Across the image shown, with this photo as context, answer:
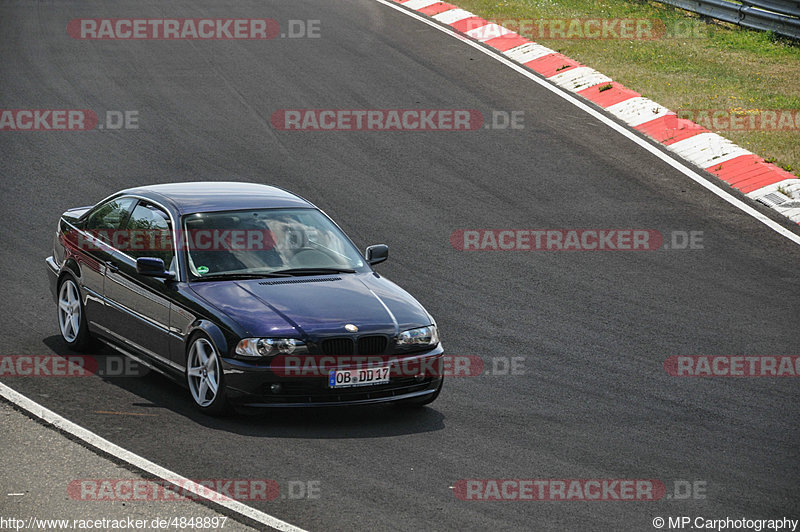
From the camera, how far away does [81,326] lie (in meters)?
9.69

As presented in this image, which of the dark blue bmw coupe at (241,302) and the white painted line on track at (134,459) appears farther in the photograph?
the dark blue bmw coupe at (241,302)

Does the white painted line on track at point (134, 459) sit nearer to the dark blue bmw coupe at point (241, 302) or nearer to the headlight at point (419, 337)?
the dark blue bmw coupe at point (241, 302)

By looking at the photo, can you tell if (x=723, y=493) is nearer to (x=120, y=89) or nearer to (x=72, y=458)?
(x=72, y=458)

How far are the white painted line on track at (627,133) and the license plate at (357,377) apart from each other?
668 centimetres

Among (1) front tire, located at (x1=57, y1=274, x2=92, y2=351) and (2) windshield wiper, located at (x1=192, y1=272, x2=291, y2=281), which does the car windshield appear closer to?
(2) windshield wiper, located at (x1=192, y1=272, x2=291, y2=281)

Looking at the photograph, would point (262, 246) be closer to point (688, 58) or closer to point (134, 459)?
point (134, 459)

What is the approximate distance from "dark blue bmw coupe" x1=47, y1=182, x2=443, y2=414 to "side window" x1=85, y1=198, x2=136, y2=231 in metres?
0.02

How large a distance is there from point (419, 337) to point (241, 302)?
139cm

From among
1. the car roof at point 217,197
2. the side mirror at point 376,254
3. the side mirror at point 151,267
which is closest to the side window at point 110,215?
the car roof at point 217,197

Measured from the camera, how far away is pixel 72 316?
32.4 ft

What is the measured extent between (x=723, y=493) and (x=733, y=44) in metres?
14.7

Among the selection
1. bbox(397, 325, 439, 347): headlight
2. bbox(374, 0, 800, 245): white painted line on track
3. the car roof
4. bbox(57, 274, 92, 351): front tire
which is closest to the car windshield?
the car roof

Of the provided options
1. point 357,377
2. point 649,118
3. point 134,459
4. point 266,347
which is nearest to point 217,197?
point 266,347

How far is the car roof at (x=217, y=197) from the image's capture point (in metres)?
9.29
